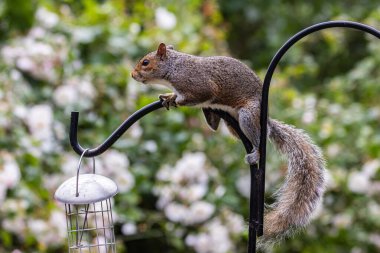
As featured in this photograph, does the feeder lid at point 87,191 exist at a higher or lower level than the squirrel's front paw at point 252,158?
lower

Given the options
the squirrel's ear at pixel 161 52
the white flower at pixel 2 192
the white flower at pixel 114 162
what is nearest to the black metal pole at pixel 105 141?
the squirrel's ear at pixel 161 52

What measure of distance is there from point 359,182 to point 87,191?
195 centimetres

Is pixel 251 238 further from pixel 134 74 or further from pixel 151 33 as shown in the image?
pixel 151 33

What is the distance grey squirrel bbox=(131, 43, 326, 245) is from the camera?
5.34ft

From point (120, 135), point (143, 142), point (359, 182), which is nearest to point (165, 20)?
point (143, 142)

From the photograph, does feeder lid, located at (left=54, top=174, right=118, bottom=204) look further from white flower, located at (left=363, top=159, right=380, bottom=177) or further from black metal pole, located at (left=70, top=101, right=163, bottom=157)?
white flower, located at (left=363, top=159, right=380, bottom=177)

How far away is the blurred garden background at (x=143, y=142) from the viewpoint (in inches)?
111

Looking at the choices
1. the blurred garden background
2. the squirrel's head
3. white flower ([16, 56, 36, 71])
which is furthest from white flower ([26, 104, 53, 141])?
Result: the squirrel's head

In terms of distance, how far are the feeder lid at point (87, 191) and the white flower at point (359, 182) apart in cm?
190

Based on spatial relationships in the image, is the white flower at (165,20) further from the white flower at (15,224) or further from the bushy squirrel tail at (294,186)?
the bushy squirrel tail at (294,186)

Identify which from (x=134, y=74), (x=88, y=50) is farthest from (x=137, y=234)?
(x=134, y=74)

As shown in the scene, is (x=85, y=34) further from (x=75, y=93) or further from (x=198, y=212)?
(x=198, y=212)

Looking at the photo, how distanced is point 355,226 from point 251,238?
1.86m

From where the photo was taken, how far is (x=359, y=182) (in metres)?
3.18
